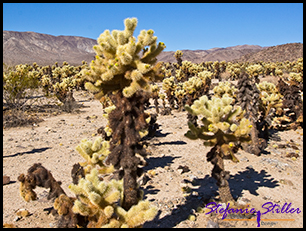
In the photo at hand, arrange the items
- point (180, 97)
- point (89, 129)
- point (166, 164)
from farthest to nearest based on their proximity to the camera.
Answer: point (180, 97), point (89, 129), point (166, 164)

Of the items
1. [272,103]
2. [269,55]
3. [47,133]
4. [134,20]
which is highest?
[269,55]

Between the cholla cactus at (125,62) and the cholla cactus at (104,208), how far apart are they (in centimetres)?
147

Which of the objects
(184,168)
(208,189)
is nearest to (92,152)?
→ (208,189)

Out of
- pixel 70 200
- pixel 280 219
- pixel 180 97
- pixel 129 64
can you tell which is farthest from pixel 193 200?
pixel 180 97

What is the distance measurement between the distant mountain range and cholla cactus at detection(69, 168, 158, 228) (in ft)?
201

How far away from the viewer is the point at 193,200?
5414mm

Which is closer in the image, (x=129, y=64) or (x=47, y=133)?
(x=129, y=64)

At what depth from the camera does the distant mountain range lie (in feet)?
227

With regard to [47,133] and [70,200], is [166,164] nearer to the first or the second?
[70,200]

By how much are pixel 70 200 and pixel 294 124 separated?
11864 millimetres

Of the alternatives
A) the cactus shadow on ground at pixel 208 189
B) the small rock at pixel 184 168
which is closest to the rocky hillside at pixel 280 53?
the cactus shadow on ground at pixel 208 189

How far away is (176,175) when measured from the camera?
682cm

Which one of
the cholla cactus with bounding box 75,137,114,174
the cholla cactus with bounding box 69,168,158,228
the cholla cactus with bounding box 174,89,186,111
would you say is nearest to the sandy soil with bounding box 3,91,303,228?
the cholla cactus with bounding box 75,137,114,174

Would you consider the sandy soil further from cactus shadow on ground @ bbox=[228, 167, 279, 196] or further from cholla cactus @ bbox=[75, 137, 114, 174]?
cholla cactus @ bbox=[75, 137, 114, 174]
